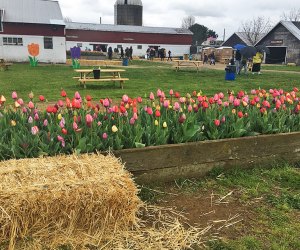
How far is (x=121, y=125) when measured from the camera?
4.27 meters

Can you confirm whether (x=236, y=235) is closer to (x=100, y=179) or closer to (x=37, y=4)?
(x=100, y=179)

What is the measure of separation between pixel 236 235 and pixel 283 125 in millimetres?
2543

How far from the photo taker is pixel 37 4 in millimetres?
35656

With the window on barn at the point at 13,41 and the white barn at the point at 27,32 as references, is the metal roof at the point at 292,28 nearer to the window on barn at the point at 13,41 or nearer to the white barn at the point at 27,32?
the white barn at the point at 27,32

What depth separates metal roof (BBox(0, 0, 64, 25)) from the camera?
1303 inches

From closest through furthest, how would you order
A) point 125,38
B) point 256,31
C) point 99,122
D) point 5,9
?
point 99,122 < point 5,9 < point 125,38 < point 256,31

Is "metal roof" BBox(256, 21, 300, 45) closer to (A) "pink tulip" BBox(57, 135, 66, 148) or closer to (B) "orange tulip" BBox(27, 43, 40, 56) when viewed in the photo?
(B) "orange tulip" BBox(27, 43, 40, 56)

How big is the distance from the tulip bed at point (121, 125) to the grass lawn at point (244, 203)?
589mm

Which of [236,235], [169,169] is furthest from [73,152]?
[236,235]

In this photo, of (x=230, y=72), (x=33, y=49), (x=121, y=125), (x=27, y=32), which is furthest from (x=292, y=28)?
(x=121, y=125)

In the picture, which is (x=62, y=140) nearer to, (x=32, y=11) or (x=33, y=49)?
(x=33, y=49)

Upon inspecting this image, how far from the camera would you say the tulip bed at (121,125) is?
3.78 m

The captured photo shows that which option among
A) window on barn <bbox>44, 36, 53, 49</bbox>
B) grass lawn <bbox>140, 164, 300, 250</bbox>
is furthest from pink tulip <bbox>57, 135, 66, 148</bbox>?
window on barn <bbox>44, 36, 53, 49</bbox>

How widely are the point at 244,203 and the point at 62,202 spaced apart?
2147mm
